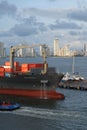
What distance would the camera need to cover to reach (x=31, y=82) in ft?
267

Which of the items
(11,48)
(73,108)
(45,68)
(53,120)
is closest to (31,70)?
(45,68)

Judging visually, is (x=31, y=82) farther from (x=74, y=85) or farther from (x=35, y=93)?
(x=74, y=85)

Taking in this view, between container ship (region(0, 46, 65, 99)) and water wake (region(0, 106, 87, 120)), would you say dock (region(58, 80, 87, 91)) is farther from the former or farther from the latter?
water wake (region(0, 106, 87, 120))

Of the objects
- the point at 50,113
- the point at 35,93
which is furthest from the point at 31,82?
the point at 50,113

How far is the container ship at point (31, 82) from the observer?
80000 mm

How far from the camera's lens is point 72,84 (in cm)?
10312

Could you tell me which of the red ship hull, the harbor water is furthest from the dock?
the harbor water

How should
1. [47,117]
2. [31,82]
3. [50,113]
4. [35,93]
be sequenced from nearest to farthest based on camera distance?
[47,117], [50,113], [35,93], [31,82]

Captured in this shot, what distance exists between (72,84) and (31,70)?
22.1m

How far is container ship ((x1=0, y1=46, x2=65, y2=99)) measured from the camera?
262 feet

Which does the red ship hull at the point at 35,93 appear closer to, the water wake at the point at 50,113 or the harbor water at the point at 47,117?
the harbor water at the point at 47,117

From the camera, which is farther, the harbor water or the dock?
the dock

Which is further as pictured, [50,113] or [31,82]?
[31,82]

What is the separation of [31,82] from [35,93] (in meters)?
2.43
